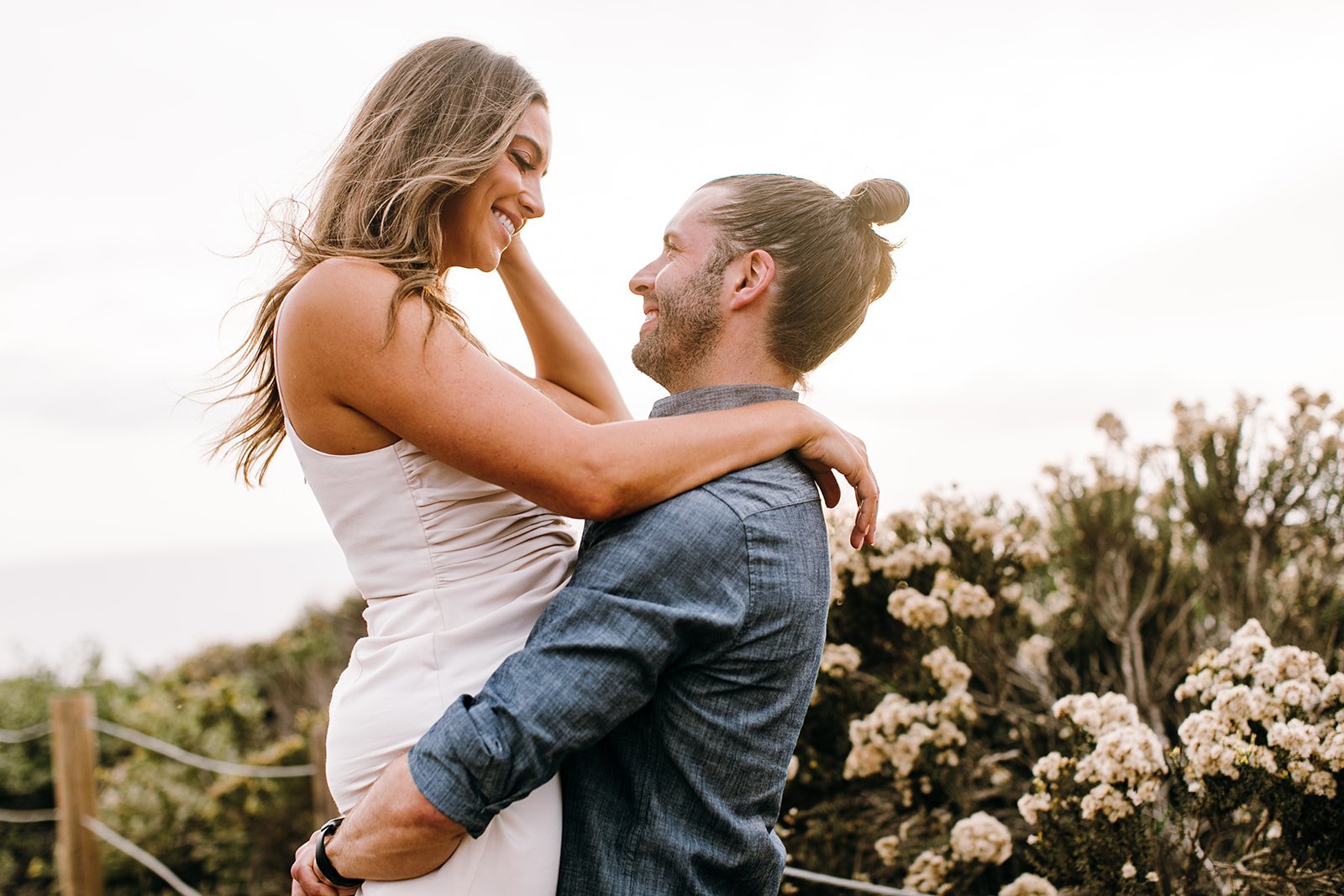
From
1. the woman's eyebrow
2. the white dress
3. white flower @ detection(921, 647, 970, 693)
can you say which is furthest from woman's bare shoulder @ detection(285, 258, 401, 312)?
white flower @ detection(921, 647, 970, 693)

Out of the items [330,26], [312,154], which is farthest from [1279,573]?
[330,26]

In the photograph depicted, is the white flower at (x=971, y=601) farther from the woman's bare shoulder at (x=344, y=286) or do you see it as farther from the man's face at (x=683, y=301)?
the woman's bare shoulder at (x=344, y=286)

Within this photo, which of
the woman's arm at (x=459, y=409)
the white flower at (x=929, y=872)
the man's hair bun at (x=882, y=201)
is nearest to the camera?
the woman's arm at (x=459, y=409)

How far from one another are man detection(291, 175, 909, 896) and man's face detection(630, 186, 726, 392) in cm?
10

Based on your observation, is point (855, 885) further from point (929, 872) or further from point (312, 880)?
point (312, 880)

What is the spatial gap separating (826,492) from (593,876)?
0.77 m

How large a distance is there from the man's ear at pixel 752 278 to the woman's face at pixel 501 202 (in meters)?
0.42

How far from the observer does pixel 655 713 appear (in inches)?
56.5

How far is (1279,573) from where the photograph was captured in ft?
10.9

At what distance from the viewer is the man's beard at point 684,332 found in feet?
5.87

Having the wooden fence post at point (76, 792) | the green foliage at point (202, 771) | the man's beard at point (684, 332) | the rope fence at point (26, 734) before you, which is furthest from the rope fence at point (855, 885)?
the rope fence at point (26, 734)

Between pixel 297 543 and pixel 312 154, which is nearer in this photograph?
pixel 312 154

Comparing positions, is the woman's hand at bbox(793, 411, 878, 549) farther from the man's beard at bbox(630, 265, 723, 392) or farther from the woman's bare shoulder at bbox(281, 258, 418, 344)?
the woman's bare shoulder at bbox(281, 258, 418, 344)

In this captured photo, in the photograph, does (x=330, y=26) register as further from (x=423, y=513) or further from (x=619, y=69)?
(x=423, y=513)
